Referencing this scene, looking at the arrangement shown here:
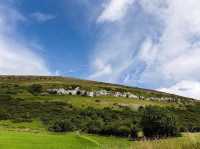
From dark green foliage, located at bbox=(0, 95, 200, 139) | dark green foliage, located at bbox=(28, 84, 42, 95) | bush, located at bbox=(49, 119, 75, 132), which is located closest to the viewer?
dark green foliage, located at bbox=(0, 95, 200, 139)

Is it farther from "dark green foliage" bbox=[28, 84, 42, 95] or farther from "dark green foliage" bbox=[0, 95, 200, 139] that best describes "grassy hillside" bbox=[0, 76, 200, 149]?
"dark green foliage" bbox=[28, 84, 42, 95]

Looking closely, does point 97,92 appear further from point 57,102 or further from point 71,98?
point 57,102

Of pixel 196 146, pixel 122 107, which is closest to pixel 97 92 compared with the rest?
pixel 122 107

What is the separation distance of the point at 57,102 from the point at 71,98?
42.4ft

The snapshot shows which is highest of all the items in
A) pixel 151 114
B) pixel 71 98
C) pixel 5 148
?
pixel 71 98

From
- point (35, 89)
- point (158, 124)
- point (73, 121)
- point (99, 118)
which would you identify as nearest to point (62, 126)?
point (73, 121)

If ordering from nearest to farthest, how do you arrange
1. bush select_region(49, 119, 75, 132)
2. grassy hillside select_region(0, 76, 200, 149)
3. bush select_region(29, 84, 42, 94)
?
grassy hillside select_region(0, 76, 200, 149), bush select_region(49, 119, 75, 132), bush select_region(29, 84, 42, 94)

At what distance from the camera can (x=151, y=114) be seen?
188 feet

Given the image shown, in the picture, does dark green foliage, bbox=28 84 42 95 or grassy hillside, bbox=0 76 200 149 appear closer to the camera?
grassy hillside, bbox=0 76 200 149

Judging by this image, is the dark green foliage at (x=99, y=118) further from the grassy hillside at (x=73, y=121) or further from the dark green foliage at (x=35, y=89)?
the dark green foliage at (x=35, y=89)

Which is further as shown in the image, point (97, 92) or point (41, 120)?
point (97, 92)

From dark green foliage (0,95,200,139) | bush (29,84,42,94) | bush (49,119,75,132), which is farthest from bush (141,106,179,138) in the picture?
bush (29,84,42,94)

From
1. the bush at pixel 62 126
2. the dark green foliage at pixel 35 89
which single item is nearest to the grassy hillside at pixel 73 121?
the bush at pixel 62 126

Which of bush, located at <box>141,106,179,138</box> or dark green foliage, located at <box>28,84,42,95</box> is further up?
dark green foliage, located at <box>28,84,42,95</box>
